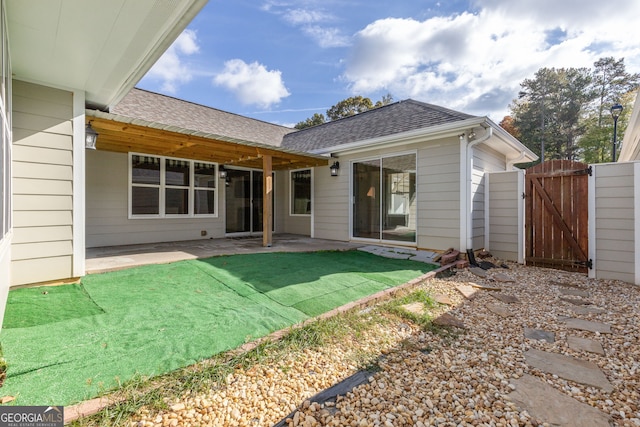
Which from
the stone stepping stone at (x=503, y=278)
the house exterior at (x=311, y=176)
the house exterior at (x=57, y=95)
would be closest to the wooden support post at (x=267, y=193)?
the house exterior at (x=311, y=176)

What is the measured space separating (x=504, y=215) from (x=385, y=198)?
254 centimetres

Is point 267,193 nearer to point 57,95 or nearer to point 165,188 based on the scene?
point 165,188

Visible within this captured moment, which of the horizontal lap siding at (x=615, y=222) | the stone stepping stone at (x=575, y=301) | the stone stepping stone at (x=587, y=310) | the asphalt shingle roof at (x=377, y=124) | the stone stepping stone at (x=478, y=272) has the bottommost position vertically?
the stone stepping stone at (x=587, y=310)

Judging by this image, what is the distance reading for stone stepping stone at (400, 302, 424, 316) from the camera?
10.4 ft

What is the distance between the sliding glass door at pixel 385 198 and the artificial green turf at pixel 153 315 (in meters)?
1.80

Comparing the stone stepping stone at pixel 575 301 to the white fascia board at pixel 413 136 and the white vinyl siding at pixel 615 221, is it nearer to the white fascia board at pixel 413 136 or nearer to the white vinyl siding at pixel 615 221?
the white vinyl siding at pixel 615 221

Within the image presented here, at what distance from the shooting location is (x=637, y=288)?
417 cm

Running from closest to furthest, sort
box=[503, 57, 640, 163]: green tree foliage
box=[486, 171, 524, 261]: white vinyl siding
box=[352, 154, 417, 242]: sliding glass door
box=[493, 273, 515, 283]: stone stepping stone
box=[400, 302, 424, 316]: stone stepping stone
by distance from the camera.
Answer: box=[400, 302, 424, 316]: stone stepping stone
box=[493, 273, 515, 283]: stone stepping stone
box=[486, 171, 524, 261]: white vinyl siding
box=[352, 154, 417, 242]: sliding glass door
box=[503, 57, 640, 163]: green tree foliage

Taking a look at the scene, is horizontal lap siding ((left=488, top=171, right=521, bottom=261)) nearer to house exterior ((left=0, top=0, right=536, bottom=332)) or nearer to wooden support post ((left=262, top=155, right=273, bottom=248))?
house exterior ((left=0, top=0, right=536, bottom=332))

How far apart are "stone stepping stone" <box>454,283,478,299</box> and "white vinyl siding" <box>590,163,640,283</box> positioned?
2.62 m

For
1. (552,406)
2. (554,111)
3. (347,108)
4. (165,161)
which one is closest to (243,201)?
(165,161)

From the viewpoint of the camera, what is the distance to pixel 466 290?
400cm

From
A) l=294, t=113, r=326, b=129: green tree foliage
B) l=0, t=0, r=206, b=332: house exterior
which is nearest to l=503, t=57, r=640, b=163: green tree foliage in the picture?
l=294, t=113, r=326, b=129: green tree foliage

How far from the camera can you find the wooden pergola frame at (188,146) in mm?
4453
